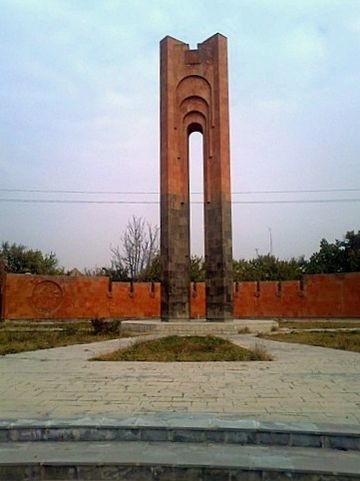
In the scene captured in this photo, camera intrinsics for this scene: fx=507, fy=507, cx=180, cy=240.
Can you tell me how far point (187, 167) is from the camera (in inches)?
638

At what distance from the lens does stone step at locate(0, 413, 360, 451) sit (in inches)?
137

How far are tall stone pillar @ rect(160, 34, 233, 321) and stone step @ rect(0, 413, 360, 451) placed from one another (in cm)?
1154

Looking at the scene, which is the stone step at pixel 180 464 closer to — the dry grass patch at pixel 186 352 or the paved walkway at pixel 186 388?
the paved walkway at pixel 186 388

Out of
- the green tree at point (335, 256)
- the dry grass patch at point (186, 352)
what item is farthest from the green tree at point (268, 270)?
the dry grass patch at point (186, 352)

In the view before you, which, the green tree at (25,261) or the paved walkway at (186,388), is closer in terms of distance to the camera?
the paved walkway at (186,388)

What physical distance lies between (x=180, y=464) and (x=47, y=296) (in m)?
22.9

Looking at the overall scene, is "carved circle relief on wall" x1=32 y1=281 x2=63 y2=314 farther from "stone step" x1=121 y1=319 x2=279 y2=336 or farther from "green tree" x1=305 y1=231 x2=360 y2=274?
"green tree" x1=305 y1=231 x2=360 y2=274

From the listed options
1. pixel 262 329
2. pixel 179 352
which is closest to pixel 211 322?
pixel 262 329

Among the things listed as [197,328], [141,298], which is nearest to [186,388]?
[197,328]

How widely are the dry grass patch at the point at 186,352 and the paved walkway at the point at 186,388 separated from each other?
0.46 m

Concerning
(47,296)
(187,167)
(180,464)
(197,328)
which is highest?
(187,167)

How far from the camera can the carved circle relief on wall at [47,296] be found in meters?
24.8

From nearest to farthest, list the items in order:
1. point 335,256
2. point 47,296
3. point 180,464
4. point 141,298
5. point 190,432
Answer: point 180,464 → point 190,432 → point 47,296 → point 141,298 → point 335,256

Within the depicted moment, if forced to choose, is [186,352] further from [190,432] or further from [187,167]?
[187,167]
